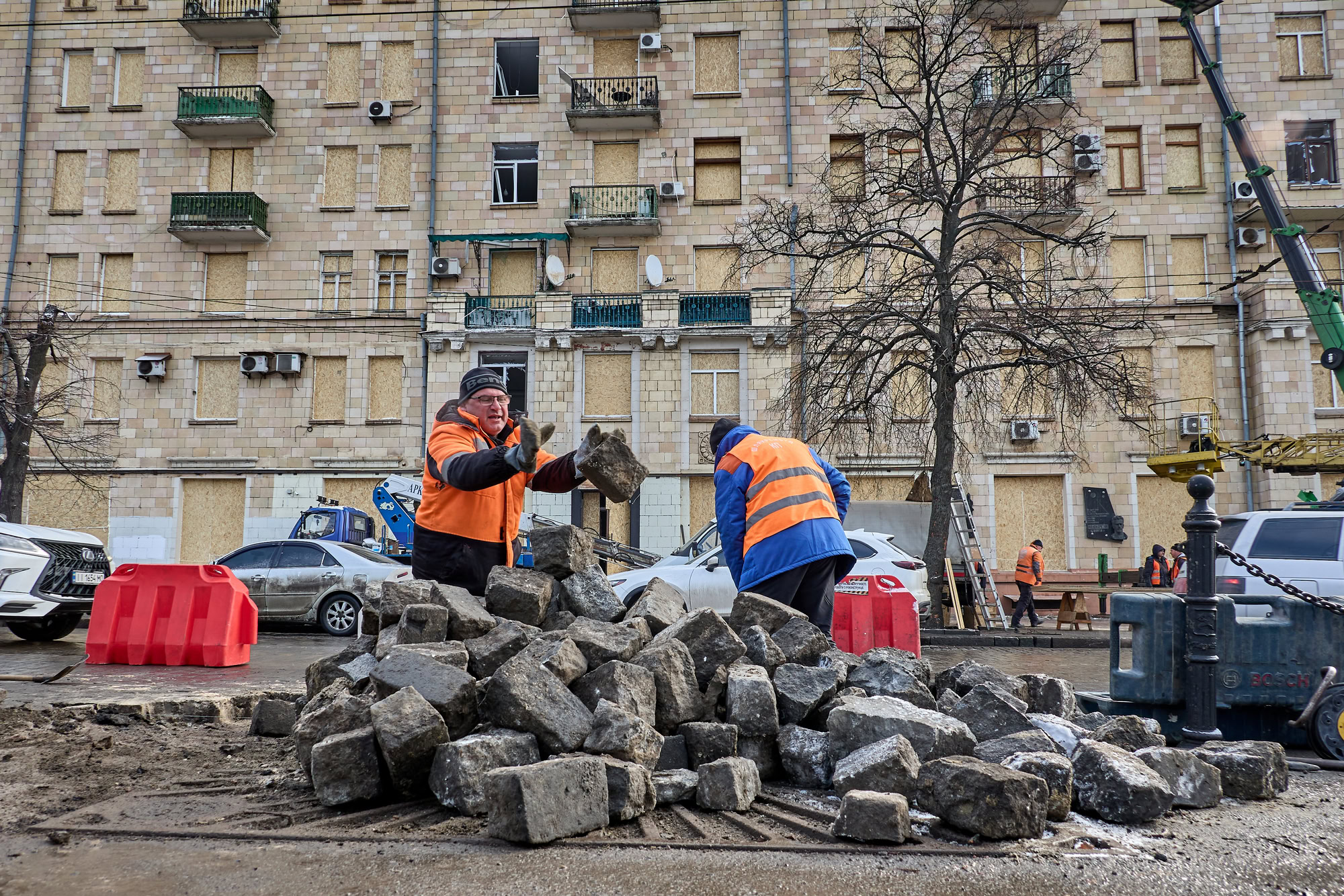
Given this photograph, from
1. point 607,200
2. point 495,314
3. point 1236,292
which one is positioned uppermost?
point 607,200

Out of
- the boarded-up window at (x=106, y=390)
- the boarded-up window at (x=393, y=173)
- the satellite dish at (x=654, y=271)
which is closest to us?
the satellite dish at (x=654, y=271)

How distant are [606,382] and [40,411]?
13265 mm

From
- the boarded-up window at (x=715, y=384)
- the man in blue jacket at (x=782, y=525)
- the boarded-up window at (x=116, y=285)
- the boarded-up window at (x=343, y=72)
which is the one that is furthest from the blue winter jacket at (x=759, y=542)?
the boarded-up window at (x=116, y=285)

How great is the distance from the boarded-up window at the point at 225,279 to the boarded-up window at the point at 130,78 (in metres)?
5.53

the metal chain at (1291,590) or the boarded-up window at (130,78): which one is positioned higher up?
the boarded-up window at (130,78)

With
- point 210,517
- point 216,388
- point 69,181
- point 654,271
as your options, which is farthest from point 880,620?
point 69,181

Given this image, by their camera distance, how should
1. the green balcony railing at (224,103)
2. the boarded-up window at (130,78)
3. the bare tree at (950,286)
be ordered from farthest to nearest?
1. the boarded-up window at (130,78)
2. the green balcony railing at (224,103)
3. the bare tree at (950,286)

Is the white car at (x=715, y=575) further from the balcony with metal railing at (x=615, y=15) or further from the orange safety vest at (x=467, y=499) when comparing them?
the balcony with metal railing at (x=615, y=15)

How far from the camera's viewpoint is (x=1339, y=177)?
2506 centimetres

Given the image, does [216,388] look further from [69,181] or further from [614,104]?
[614,104]

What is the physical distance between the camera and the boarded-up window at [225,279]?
26234 mm

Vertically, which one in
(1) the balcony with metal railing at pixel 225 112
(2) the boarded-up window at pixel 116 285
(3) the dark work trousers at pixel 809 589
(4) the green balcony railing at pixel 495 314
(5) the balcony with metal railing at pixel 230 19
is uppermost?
(5) the balcony with metal railing at pixel 230 19

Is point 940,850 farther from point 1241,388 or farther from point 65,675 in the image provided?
point 1241,388

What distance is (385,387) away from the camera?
25656 mm
